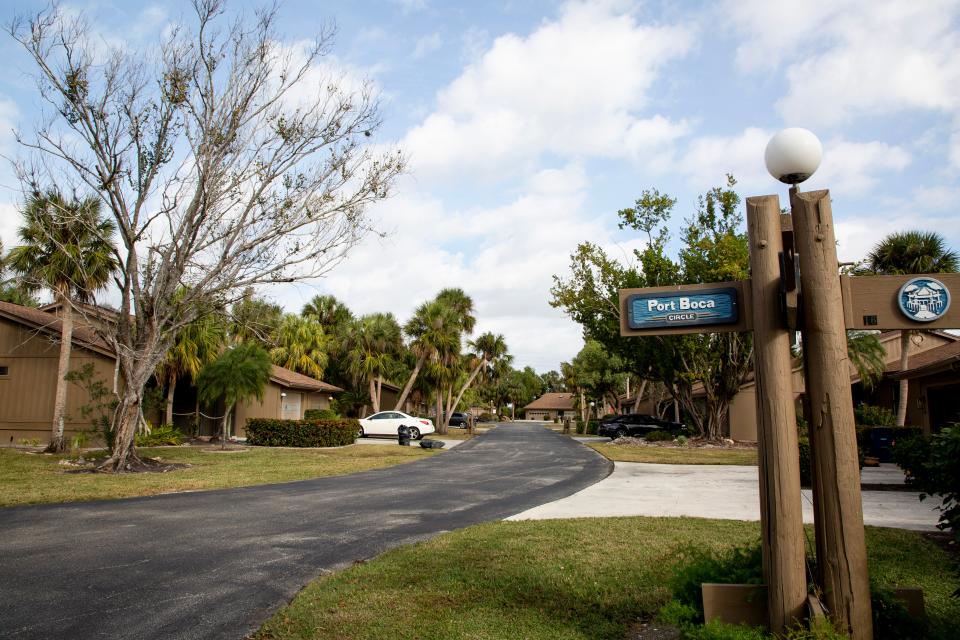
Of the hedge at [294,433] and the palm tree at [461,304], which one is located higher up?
the palm tree at [461,304]

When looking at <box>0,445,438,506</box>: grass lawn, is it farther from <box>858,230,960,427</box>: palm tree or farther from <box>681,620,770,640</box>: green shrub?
<box>858,230,960,427</box>: palm tree

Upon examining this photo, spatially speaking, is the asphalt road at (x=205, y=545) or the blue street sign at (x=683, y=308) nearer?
A: the blue street sign at (x=683, y=308)

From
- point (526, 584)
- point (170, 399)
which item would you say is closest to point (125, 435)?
point (170, 399)

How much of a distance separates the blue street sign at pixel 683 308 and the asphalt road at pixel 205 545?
364 cm

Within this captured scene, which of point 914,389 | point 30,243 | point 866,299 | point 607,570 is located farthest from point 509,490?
point 914,389

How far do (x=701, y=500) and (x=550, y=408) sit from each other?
97.6 meters

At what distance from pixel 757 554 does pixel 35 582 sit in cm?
620

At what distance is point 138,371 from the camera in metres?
16.3

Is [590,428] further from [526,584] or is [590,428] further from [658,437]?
[526,584]

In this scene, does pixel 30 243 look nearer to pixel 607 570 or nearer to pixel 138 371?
pixel 138 371

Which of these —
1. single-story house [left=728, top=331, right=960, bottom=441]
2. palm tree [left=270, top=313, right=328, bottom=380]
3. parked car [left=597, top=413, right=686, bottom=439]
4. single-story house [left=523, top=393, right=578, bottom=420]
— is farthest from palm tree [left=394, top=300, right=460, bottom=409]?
single-story house [left=523, top=393, right=578, bottom=420]

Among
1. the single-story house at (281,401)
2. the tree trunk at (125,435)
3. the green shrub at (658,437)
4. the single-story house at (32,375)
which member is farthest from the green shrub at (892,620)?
the green shrub at (658,437)

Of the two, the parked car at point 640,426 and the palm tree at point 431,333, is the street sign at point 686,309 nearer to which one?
the parked car at point 640,426

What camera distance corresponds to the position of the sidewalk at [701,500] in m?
9.38
